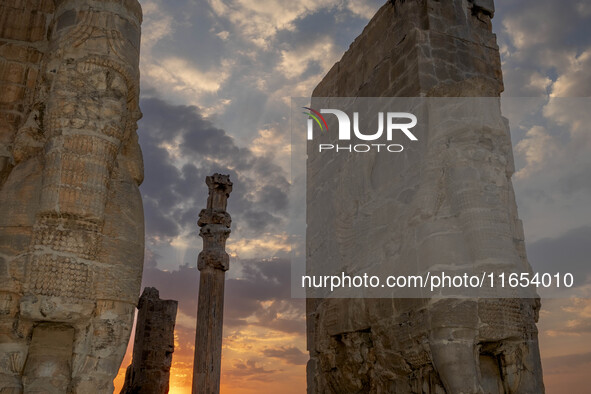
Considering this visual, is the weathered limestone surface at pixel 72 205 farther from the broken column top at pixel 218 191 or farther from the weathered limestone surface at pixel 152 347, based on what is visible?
the weathered limestone surface at pixel 152 347

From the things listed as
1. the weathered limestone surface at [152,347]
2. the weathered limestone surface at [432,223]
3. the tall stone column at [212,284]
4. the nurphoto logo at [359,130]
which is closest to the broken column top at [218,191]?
the tall stone column at [212,284]

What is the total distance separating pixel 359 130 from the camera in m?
5.36

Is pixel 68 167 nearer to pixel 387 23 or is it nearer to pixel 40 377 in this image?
pixel 40 377

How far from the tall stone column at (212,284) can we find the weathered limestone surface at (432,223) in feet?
17.0

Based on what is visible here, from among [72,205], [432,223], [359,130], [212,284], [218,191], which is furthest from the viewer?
[218,191]

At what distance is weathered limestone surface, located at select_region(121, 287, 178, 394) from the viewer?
38.2 ft

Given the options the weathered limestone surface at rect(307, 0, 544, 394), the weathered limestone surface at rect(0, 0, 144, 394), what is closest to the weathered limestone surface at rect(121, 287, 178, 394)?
the weathered limestone surface at rect(307, 0, 544, 394)

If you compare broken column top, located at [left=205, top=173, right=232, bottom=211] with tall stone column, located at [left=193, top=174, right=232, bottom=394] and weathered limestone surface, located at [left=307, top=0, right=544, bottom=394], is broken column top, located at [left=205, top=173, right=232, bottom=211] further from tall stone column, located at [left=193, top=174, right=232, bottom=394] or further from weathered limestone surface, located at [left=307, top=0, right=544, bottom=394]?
weathered limestone surface, located at [left=307, top=0, right=544, bottom=394]

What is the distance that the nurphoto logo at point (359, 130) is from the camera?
4508mm

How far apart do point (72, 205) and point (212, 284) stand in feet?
26.5

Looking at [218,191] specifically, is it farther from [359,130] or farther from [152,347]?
[359,130]

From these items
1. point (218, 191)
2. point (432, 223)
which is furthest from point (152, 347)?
point (432, 223)

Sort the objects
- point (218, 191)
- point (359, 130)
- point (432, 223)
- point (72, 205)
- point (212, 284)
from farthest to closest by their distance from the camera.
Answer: point (218, 191), point (212, 284), point (359, 130), point (432, 223), point (72, 205)

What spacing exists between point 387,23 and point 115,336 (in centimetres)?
369
